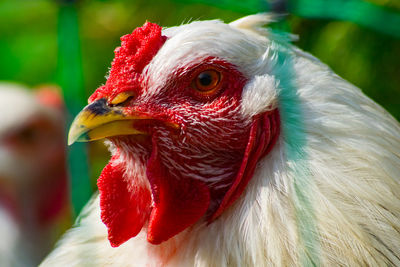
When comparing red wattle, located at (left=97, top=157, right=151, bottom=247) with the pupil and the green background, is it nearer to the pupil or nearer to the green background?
the pupil

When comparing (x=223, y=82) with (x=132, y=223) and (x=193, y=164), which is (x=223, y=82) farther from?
(x=132, y=223)

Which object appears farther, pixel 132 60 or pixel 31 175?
pixel 31 175

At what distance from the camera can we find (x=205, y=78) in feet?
4.91

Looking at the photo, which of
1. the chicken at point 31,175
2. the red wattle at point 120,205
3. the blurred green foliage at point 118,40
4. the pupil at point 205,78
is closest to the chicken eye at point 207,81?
the pupil at point 205,78

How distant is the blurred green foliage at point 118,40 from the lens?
3018 mm

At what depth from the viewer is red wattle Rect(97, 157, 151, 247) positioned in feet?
5.00

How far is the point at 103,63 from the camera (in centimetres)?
399

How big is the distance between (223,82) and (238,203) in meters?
0.33

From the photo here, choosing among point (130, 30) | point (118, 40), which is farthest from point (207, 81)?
point (118, 40)

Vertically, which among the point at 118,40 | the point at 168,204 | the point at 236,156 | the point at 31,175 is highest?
the point at 236,156

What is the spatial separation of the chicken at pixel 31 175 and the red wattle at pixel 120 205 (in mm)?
2669

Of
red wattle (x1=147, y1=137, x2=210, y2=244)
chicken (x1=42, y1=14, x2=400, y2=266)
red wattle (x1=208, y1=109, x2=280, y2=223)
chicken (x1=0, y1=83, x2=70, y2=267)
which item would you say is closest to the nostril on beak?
chicken (x1=42, y1=14, x2=400, y2=266)

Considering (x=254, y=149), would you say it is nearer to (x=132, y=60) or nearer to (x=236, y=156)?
(x=236, y=156)

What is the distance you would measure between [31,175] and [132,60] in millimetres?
3176
